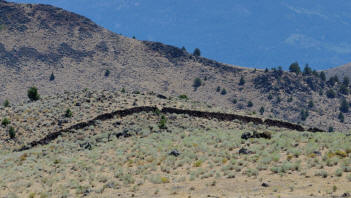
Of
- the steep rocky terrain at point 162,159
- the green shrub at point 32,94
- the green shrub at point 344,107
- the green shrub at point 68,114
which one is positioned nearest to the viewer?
the steep rocky terrain at point 162,159

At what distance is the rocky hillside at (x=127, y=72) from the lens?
124 meters

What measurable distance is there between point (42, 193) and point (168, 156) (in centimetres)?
948

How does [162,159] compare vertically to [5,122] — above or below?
below

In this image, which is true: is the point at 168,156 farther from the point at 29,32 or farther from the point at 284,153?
the point at 29,32

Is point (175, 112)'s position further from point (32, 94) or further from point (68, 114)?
point (32, 94)

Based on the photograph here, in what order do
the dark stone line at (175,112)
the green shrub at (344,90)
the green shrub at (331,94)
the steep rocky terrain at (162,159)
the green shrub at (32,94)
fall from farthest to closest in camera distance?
the green shrub at (344,90)
the green shrub at (331,94)
the green shrub at (32,94)
the dark stone line at (175,112)
the steep rocky terrain at (162,159)

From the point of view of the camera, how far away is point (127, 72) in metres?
137

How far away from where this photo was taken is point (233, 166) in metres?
26.7

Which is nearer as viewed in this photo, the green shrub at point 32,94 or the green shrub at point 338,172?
the green shrub at point 338,172

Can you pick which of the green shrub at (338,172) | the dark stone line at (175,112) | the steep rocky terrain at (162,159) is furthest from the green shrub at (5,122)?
the green shrub at (338,172)

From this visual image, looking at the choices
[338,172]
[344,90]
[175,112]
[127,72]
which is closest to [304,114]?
[344,90]

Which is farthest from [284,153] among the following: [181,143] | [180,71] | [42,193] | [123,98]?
[180,71]

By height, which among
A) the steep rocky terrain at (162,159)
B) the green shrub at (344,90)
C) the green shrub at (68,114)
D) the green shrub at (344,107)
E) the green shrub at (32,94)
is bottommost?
the steep rocky terrain at (162,159)

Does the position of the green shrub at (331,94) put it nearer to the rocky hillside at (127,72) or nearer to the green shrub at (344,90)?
the rocky hillside at (127,72)
